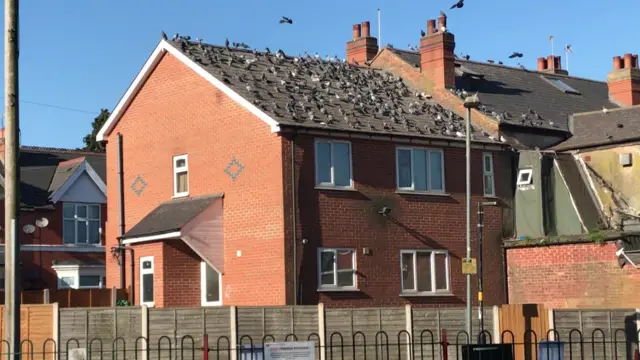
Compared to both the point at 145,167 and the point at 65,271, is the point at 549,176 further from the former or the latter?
the point at 65,271

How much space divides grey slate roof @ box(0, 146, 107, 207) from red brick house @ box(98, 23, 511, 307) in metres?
10.6

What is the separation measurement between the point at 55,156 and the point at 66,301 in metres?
19.5

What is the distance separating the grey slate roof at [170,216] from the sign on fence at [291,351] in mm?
13348

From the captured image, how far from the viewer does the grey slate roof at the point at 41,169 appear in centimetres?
4566

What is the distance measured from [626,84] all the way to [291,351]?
28.5 metres

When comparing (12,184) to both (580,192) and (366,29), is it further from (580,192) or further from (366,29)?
(366,29)

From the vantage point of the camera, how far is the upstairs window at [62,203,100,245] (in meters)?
46.4

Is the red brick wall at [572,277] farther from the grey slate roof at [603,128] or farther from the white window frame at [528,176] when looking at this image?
the grey slate roof at [603,128]

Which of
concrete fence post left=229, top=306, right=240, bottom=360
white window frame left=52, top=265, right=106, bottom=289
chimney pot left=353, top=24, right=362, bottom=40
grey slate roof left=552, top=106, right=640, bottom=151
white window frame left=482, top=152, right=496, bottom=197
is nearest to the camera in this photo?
concrete fence post left=229, top=306, right=240, bottom=360

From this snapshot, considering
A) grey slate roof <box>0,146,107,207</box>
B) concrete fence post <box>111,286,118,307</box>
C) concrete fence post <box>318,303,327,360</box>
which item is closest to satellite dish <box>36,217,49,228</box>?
grey slate roof <box>0,146,107,207</box>

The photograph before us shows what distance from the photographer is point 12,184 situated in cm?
1574

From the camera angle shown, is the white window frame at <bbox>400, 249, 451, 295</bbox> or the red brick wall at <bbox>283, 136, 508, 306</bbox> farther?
the white window frame at <bbox>400, 249, 451, 295</bbox>

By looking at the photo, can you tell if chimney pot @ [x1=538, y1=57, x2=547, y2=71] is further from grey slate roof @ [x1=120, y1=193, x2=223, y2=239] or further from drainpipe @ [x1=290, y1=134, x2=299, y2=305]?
grey slate roof @ [x1=120, y1=193, x2=223, y2=239]

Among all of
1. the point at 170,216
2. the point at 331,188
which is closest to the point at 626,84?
the point at 331,188
